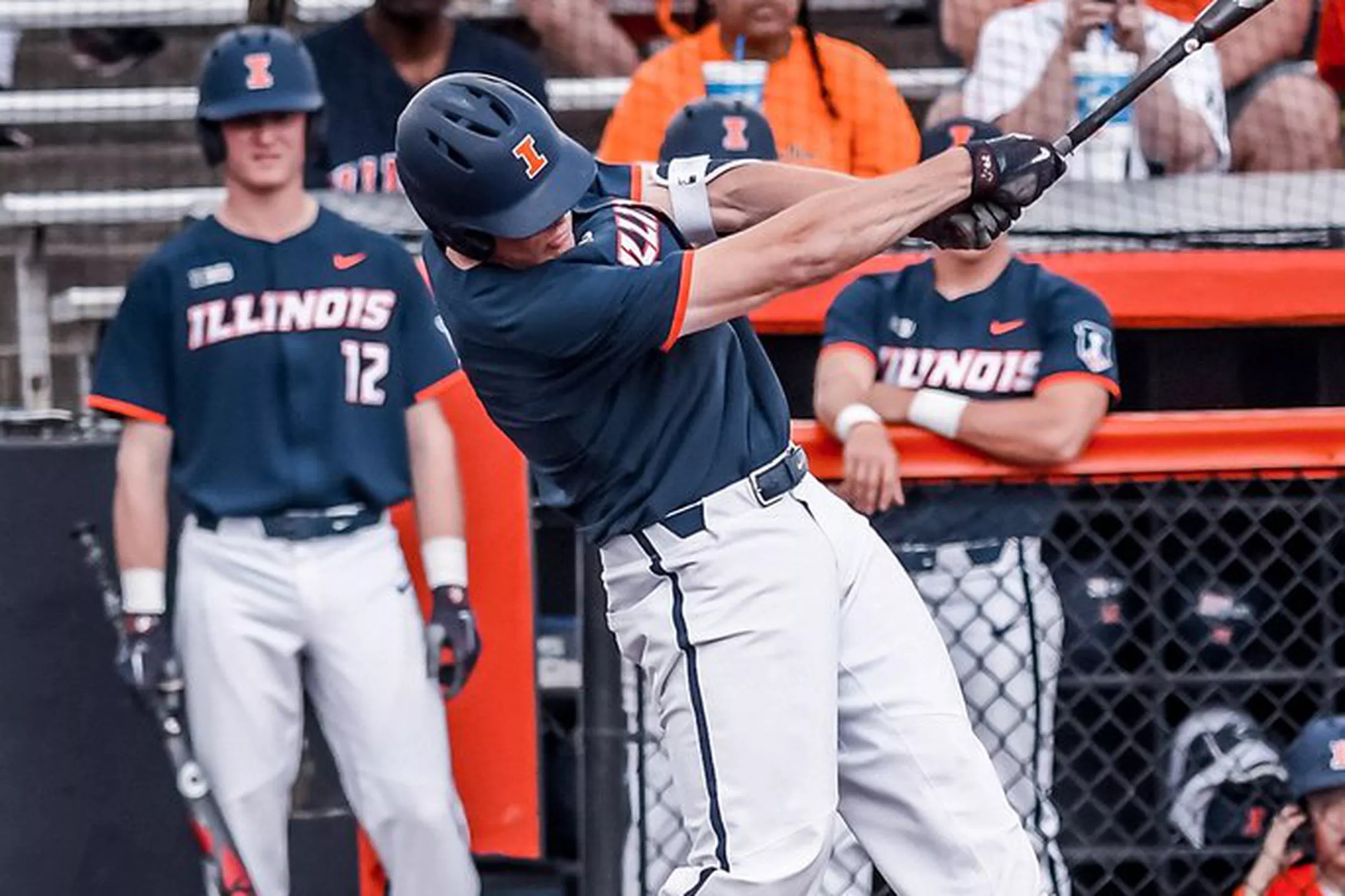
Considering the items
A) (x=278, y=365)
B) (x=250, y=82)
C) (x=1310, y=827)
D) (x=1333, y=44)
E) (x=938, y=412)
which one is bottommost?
(x=1310, y=827)

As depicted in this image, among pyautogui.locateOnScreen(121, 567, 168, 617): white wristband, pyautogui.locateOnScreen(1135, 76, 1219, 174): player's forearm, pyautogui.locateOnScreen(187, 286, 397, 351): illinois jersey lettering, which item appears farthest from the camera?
pyautogui.locateOnScreen(1135, 76, 1219, 174): player's forearm

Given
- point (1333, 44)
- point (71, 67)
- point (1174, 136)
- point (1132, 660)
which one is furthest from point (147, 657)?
point (71, 67)

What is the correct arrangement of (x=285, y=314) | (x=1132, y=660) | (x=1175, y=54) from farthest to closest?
(x=285, y=314) < (x=1132, y=660) < (x=1175, y=54)

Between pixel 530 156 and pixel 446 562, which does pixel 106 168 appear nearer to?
pixel 446 562

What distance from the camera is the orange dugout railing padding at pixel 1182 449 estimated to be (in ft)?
12.9

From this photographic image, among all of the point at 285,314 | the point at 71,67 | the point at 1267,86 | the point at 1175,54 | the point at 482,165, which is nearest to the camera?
the point at 482,165

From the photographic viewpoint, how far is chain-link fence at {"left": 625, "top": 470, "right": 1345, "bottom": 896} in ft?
13.2

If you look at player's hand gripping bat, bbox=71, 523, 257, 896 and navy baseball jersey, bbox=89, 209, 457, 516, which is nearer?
player's hand gripping bat, bbox=71, 523, 257, 896

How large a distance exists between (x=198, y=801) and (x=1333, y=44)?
302cm

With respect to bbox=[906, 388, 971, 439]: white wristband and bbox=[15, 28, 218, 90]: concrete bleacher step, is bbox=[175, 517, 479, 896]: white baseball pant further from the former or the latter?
bbox=[15, 28, 218, 90]: concrete bleacher step

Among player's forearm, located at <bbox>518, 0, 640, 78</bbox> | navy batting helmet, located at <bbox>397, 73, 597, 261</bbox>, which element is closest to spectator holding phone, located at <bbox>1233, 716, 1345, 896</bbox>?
navy batting helmet, located at <bbox>397, 73, 597, 261</bbox>

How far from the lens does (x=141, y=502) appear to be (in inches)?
176

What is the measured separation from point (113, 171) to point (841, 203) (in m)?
3.92

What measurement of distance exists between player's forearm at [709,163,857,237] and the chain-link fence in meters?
0.67
